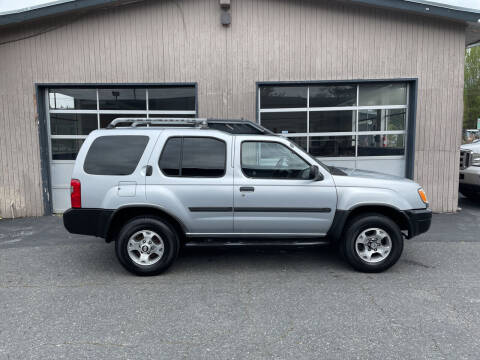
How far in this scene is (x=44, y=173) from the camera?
8078 millimetres

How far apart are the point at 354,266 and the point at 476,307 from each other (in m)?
1.37

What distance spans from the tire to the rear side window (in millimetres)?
707

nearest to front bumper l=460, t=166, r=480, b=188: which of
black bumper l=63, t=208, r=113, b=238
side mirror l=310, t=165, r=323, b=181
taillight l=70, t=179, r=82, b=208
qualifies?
side mirror l=310, t=165, r=323, b=181

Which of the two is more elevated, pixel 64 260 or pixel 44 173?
pixel 44 173

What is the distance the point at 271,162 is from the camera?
15.0ft

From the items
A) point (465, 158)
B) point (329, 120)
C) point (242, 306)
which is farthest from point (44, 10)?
point (465, 158)

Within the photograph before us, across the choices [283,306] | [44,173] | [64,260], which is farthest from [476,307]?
[44,173]

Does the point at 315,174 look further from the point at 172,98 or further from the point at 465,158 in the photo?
the point at 465,158

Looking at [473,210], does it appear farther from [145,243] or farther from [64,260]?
[64,260]

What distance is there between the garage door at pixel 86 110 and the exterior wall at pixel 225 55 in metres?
0.32

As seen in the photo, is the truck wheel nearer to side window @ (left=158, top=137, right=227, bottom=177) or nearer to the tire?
side window @ (left=158, top=137, right=227, bottom=177)

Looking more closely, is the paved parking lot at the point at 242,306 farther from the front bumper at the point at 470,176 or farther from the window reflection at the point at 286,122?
the window reflection at the point at 286,122

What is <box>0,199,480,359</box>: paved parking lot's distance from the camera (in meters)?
2.97

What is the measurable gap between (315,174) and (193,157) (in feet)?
5.26
